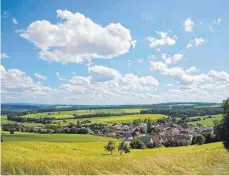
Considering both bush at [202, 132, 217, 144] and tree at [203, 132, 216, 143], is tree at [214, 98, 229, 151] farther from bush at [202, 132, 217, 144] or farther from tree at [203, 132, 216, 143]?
tree at [203, 132, 216, 143]

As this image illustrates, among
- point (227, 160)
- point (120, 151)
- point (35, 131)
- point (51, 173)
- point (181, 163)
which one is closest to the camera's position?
point (51, 173)

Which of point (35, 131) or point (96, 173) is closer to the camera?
point (96, 173)

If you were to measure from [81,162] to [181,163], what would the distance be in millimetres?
6036

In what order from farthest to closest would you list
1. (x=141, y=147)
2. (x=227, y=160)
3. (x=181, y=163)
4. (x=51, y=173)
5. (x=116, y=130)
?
(x=116, y=130) → (x=141, y=147) → (x=227, y=160) → (x=181, y=163) → (x=51, y=173)

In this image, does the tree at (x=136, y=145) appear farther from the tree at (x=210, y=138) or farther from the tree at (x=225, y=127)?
the tree at (x=225, y=127)

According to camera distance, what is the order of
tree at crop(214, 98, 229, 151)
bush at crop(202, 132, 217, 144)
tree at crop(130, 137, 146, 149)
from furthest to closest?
tree at crop(130, 137, 146, 149) < bush at crop(202, 132, 217, 144) < tree at crop(214, 98, 229, 151)

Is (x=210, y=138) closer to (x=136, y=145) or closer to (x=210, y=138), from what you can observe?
(x=210, y=138)

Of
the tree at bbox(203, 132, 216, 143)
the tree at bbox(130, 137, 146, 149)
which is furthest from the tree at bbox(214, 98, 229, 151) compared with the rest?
the tree at bbox(130, 137, 146, 149)

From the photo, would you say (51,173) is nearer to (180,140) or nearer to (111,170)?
(111,170)

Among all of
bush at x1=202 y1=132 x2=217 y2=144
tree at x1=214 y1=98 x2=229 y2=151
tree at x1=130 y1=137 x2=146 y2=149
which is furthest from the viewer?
tree at x1=130 y1=137 x2=146 y2=149

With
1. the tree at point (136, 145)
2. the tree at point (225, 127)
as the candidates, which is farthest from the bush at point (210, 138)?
the tree at point (225, 127)

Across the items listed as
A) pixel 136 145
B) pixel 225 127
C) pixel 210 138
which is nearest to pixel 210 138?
pixel 210 138

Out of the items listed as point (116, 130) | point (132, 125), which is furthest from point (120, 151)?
point (132, 125)

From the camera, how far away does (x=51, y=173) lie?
39.1 feet
